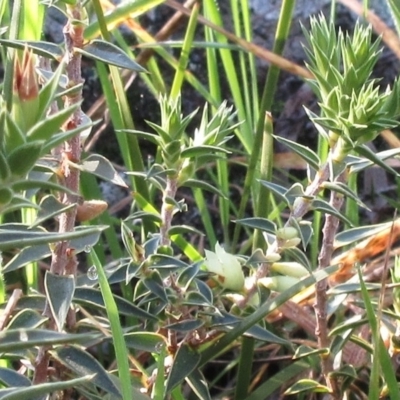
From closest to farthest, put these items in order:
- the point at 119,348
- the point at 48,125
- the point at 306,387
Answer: the point at 48,125 → the point at 119,348 → the point at 306,387

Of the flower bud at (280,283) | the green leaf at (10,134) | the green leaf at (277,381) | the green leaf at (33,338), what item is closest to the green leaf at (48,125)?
the green leaf at (10,134)

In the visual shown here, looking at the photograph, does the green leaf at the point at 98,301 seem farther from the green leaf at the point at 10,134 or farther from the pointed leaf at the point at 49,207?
the green leaf at the point at 10,134

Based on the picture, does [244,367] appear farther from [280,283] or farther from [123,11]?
[123,11]

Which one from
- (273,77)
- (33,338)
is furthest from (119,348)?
(273,77)

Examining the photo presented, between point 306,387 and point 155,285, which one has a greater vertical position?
point 155,285

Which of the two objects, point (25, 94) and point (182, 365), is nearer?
point (25, 94)

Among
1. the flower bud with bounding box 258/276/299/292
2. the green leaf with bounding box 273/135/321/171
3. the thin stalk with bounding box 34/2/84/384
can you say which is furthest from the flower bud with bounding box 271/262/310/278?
the thin stalk with bounding box 34/2/84/384

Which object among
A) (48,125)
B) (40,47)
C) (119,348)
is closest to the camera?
(48,125)
